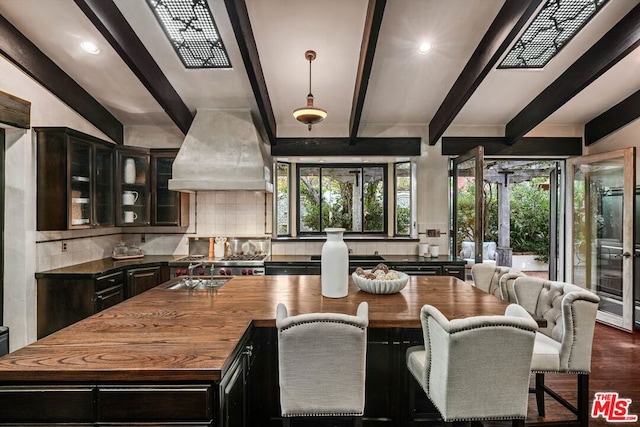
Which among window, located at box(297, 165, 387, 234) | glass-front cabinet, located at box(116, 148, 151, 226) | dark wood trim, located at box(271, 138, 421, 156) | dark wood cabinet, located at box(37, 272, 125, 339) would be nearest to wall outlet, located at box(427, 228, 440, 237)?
window, located at box(297, 165, 387, 234)

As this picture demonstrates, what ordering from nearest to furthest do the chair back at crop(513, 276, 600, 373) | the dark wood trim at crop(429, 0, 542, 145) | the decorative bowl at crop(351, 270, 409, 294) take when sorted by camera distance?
the chair back at crop(513, 276, 600, 373) → the decorative bowl at crop(351, 270, 409, 294) → the dark wood trim at crop(429, 0, 542, 145)

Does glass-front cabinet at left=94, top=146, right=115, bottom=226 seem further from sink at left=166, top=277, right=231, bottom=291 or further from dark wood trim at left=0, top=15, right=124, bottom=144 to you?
sink at left=166, top=277, right=231, bottom=291

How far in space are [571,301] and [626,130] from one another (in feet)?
12.6

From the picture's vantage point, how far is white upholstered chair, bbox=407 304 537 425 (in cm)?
141

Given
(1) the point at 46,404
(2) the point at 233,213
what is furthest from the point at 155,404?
(2) the point at 233,213

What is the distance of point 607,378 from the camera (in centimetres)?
293

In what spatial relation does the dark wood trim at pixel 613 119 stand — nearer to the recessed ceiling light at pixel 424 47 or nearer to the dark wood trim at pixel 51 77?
the recessed ceiling light at pixel 424 47

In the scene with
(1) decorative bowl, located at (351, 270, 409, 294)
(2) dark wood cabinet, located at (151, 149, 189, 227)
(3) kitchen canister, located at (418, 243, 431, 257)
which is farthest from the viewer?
(3) kitchen canister, located at (418, 243, 431, 257)

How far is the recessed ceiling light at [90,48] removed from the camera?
318cm

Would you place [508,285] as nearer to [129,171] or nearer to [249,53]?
[249,53]

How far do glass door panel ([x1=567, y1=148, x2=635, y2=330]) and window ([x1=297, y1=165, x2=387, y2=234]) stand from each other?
2798 mm

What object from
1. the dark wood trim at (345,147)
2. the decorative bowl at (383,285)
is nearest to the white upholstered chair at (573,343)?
the decorative bowl at (383,285)

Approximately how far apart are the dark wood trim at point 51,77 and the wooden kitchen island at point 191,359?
265cm

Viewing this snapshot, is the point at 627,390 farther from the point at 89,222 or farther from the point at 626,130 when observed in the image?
the point at 89,222
